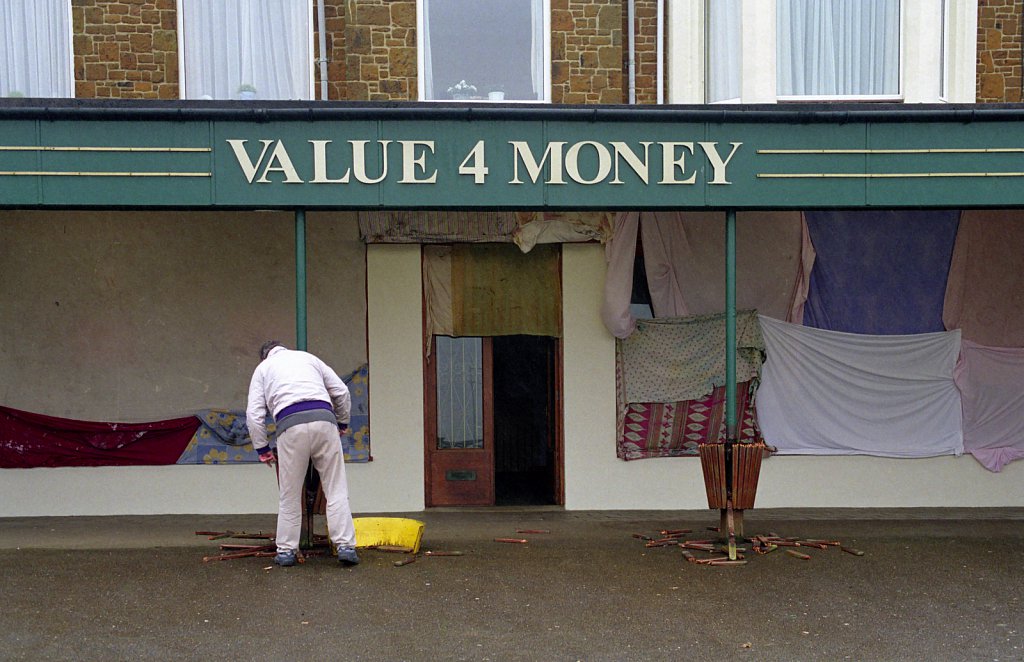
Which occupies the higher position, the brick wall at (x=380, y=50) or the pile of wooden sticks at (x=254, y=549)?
the brick wall at (x=380, y=50)

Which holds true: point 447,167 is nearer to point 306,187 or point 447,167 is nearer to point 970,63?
point 306,187

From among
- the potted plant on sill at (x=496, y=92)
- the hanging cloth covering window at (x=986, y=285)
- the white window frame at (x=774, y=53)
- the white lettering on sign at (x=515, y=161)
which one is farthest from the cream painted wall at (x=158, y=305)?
the hanging cloth covering window at (x=986, y=285)

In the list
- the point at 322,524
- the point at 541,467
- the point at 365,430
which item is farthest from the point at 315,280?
the point at 541,467

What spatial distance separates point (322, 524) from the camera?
9.87 meters

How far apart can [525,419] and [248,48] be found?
19.3 ft

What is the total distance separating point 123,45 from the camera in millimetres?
10562

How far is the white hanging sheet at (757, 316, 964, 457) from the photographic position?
1112 cm

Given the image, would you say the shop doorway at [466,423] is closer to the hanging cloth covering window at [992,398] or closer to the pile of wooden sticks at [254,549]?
the pile of wooden sticks at [254,549]

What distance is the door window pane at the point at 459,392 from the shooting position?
11305 millimetres

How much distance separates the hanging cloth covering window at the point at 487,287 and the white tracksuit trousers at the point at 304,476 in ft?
10.9

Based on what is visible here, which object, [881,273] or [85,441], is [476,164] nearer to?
[881,273]


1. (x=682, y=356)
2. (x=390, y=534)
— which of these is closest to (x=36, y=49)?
(x=390, y=534)

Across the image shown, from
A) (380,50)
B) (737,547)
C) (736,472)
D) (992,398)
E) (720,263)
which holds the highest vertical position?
(380,50)

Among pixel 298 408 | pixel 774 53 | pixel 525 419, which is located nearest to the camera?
pixel 298 408
